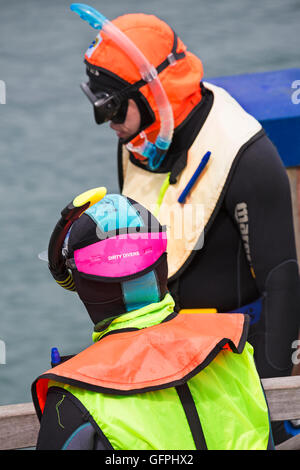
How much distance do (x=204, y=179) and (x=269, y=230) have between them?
25 cm

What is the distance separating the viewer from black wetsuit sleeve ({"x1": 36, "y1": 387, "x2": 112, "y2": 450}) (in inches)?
54.4

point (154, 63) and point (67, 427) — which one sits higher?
point (154, 63)

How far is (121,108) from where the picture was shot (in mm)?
2551

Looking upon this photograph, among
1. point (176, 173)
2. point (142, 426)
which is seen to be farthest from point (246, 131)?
point (142, 426)

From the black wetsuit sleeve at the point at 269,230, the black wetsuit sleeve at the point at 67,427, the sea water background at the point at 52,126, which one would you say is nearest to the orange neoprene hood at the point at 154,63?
the black wetsuit sleeve at the point at 269,230

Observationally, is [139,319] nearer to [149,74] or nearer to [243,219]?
[243,219]

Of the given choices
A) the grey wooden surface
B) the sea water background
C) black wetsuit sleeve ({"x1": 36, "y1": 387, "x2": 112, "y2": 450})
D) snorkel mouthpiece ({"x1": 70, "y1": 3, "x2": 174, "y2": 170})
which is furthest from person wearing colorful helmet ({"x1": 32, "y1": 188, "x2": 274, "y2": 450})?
the sea water background

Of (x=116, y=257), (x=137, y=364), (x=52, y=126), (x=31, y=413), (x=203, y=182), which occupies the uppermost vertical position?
(x=116, y=257)

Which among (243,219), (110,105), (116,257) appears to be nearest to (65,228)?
(116,257)

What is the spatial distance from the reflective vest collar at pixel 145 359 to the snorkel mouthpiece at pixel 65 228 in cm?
22

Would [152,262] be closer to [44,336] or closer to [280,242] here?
[280,242]

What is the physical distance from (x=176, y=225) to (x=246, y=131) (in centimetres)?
35

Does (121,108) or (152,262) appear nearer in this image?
(152,262)

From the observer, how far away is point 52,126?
5750 mm
